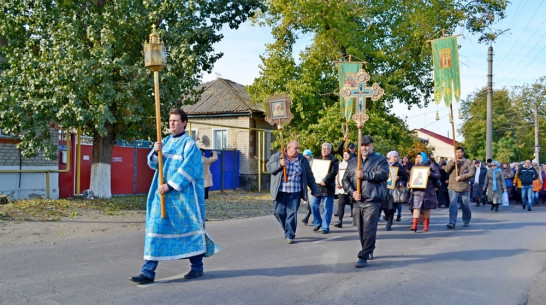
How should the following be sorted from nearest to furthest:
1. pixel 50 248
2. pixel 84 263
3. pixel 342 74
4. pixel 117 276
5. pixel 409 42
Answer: pixel 117 276 → pixel 84 263 → pixel 50 248 → pixel 342 74 → pixel 409 42

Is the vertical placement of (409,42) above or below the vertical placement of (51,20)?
above

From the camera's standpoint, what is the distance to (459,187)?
12.0m

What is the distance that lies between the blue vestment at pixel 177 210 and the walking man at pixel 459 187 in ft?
24.8

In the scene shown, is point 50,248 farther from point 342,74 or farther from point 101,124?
point 342,74

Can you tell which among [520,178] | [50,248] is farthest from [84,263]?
[520,178]

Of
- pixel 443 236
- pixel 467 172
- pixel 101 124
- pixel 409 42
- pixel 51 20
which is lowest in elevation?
pixel 443 236

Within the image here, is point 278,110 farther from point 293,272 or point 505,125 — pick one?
point 505,125

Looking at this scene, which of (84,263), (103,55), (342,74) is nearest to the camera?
(84,263)

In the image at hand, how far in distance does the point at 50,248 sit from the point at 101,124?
17.0 feet

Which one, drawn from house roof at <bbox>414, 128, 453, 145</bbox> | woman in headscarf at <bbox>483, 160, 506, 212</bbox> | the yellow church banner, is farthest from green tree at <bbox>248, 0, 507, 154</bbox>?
house roof at <bbox>414, 128, 453, 145</bbox>

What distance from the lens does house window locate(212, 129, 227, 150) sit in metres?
28.7

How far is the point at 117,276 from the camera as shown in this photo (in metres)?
6.42

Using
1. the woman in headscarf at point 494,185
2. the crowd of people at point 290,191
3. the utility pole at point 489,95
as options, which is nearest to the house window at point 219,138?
the utility pole at point 489,95

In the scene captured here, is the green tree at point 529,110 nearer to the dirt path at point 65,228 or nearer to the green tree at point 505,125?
the green tree at point 505,125
